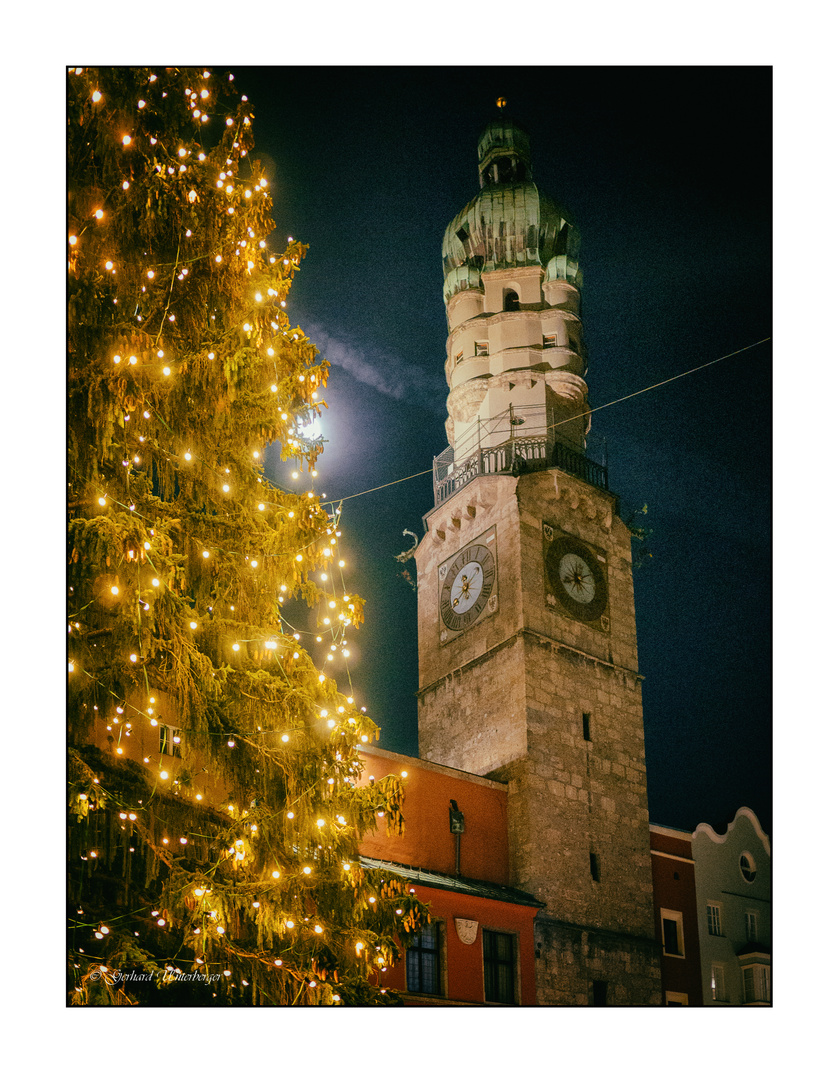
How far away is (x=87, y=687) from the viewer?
5.71 meters

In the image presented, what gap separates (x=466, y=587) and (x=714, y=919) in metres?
5.07

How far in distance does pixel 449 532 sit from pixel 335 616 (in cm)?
809

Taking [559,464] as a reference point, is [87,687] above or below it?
below

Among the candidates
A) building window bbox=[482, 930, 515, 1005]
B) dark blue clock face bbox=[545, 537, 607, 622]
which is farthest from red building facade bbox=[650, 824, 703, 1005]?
dark blue clock face bbox=[545, 537, 607, 622]

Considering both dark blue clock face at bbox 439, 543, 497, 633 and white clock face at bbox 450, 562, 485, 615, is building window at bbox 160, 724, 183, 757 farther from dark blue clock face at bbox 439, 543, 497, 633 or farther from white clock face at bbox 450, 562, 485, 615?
white clock face at bbox 450, 562, 485, 615

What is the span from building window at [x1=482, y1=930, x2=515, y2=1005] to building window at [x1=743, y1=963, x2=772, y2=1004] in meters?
2.86

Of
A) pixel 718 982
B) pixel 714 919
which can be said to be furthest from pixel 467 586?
pixel 718 982

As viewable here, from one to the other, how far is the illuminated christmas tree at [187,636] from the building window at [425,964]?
346cm

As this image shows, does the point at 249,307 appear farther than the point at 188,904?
Yes

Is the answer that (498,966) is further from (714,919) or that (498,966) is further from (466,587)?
(466,587)

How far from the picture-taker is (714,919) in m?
11.9

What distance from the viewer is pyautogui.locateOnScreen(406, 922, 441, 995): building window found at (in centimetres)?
952

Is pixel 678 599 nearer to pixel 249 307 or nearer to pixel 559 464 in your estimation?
pixel 559 464
